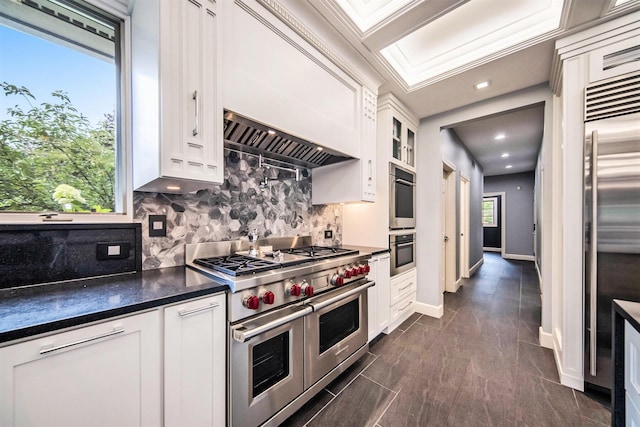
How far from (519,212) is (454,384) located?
814cm

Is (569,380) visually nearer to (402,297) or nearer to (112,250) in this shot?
(402,297)

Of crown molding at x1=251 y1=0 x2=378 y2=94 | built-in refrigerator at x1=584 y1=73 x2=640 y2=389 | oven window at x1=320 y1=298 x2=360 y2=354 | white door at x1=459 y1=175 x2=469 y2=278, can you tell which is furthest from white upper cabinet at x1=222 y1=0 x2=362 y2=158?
white door at x1=459 y1=175 x2=469 y2=278

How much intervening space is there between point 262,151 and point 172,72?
86 centimetres

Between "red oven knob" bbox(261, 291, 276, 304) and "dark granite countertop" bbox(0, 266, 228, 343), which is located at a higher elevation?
"dark granite countertop" bbox(0, 266, 228, 343)

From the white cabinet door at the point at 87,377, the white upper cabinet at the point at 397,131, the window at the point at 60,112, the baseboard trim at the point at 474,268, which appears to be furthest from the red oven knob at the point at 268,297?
the baseboard trim at the point at 474,268

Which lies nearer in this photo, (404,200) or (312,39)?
(312,39)

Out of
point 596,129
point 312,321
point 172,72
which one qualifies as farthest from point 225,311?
point 596,129

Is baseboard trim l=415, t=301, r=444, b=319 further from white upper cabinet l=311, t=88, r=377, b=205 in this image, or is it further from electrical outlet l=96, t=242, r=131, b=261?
electrical outlet l=96, t=242, r=131, b=261

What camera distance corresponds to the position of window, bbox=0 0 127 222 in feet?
3.94

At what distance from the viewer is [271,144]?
6.15 feet

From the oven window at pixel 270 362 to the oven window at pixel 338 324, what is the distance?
316mm

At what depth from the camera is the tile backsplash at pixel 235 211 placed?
1524 mm

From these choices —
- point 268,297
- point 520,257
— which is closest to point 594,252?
point 268,297

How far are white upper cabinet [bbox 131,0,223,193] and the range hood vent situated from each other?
0.19 m
